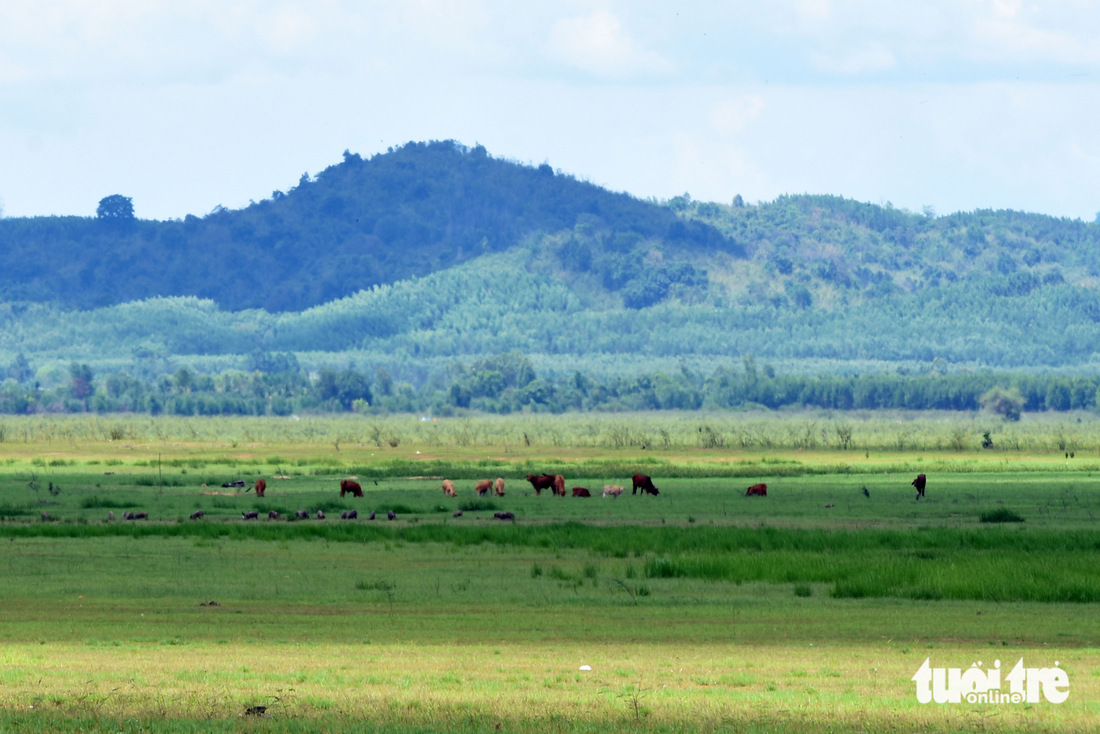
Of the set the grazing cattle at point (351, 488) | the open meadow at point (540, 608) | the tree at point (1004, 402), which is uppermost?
the tree at point (1004, 402)

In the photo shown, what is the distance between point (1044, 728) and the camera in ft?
52.5

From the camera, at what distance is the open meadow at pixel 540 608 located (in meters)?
16.9

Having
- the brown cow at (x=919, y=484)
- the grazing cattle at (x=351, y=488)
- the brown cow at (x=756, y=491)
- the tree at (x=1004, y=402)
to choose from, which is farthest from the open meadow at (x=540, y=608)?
the tree at (x=1004, y=402)

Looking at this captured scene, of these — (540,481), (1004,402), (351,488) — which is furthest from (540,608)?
(1004,402)

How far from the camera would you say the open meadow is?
1692 centimetres

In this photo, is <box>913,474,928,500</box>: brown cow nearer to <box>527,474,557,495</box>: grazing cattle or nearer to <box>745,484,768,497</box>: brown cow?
<box>745,484,768,497</box>: brown cow

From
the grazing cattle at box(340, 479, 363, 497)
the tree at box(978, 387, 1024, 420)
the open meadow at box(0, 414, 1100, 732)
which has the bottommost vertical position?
the open meadow at box(0, 414, 1100, 732)

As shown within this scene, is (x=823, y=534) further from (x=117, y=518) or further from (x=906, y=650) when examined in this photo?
(x=117, y=518)

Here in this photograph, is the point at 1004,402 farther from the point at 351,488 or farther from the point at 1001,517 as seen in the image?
the point at 1001,517

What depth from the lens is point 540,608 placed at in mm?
26547

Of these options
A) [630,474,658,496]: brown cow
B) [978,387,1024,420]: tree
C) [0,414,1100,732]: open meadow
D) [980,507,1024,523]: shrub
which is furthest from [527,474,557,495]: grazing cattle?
[978,387,1024,420]: tree

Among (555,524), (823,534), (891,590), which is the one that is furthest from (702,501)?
(891,590)

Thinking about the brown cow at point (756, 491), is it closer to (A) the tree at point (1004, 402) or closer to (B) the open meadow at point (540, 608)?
(B) the open meadow at point (540, 608)

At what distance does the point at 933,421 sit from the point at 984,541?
495ft
